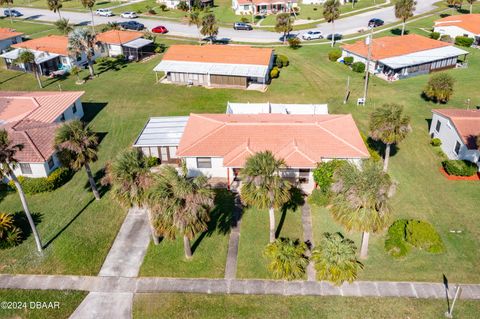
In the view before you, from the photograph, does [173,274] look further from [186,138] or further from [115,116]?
[115,116]

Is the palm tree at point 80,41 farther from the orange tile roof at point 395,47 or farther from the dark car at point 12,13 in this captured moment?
A: the dark car at point 12,13

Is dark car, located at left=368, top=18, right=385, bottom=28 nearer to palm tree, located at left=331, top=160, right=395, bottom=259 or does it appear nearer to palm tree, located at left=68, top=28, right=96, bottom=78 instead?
palm tree, located at left=68, top=28, right=96, bottom=78

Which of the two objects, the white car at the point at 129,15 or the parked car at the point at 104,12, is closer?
the white car at the point at 129,15

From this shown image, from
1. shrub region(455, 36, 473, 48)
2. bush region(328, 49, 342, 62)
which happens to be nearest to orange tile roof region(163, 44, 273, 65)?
bush region(328, 49, 342, 62)

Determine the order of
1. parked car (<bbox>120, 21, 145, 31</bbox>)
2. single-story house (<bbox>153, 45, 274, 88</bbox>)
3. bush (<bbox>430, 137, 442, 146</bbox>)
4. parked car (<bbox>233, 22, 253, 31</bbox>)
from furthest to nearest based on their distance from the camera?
parked car (<bbox>120, 21, 145, 31</bbox>), parked car (<bbox>233, 22, 253, 31</bbox>), single-story house (<bbox>153, 45, 274, 88</bbox>), bush (<bbox>430, 137, 442, 146</bbox>)

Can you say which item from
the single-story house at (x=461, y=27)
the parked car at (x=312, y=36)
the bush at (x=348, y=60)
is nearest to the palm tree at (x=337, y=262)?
the bush at (x=348, y=60)

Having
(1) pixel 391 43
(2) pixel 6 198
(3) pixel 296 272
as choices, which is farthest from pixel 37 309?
(1) pixel 391 43
